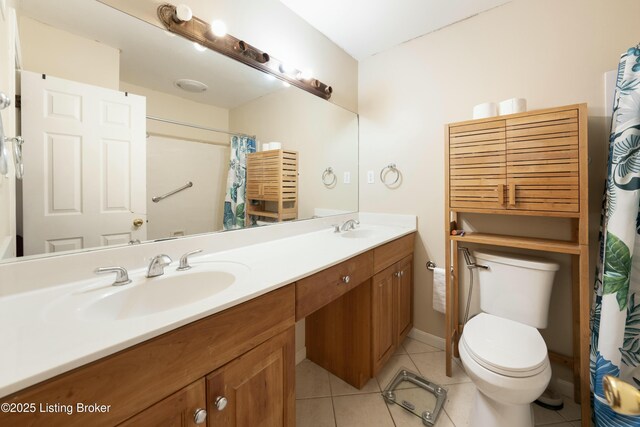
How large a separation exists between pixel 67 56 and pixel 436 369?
2388 mm

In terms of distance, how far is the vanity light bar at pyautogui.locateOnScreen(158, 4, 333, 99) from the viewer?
1.06m

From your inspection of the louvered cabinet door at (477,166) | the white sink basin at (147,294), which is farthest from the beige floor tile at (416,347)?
the white sink basin at (147,294)

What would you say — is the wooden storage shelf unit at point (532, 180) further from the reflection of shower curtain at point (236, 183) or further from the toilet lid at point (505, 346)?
the reflection of shower curtain at point (236, 183)

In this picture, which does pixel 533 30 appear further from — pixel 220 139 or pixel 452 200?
pixel 220 139

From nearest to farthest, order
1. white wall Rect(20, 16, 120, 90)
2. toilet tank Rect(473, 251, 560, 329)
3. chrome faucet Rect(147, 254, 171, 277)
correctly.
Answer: white wall Rect(20, 16, 120, 90)
chrome faucet Rect(147, 254, 171, 277)
toilet tank Rect(473, 251, 560, 329)

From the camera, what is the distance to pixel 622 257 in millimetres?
1029

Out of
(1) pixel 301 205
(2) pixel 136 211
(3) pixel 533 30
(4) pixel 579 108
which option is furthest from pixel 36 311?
(3) pixel 533 30

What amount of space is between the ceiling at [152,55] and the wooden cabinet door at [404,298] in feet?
4.87

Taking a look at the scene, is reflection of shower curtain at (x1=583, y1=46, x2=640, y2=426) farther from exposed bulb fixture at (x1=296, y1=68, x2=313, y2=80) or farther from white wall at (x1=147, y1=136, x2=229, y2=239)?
white wall at (x1=147, y1=136, x2=229, y2=239)

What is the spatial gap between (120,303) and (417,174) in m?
1.88

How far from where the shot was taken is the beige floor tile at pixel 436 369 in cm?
153

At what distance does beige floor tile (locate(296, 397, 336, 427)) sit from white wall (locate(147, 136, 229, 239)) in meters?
1.07

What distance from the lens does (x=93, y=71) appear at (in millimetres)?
887

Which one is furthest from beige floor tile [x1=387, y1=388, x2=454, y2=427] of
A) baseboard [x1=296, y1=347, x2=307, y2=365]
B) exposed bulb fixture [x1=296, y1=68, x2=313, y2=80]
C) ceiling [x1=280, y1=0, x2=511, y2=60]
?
ceiling [x1=280, y1=0, x2=511, y2=60]
